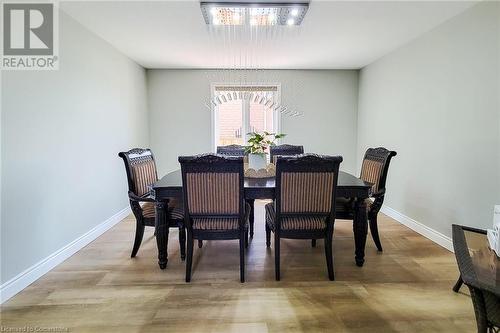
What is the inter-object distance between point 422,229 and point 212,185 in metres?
2.63

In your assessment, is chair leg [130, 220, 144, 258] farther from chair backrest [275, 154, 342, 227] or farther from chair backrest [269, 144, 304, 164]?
chair backrest [269, 144, 304, 164]

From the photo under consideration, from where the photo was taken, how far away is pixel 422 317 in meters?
1.79

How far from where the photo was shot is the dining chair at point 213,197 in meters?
2.10

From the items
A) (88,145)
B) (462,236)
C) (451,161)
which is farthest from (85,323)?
(451,161)

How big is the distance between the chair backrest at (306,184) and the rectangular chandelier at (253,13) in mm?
1354

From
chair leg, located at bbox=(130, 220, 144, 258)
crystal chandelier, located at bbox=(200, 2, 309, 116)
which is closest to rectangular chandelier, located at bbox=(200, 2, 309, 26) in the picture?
crystal chandelier, located at bbox=(200, 2, 309, 116)

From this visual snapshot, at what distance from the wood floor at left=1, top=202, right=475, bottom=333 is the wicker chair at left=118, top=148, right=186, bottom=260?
0.83 feet

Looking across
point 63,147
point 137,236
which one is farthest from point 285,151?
point 63,147

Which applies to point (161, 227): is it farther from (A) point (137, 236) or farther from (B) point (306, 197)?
(B) point (306, 197)

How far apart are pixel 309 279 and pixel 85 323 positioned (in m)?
1.61

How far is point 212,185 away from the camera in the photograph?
2.14m

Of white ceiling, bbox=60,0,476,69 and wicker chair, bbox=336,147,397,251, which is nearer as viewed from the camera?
white ceiling, bbox=60,0,476,69

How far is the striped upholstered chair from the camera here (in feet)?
6.97

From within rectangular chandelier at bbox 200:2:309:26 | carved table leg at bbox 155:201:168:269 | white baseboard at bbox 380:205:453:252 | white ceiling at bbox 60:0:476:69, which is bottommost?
white baseboard at bbox 380:205:453:252
